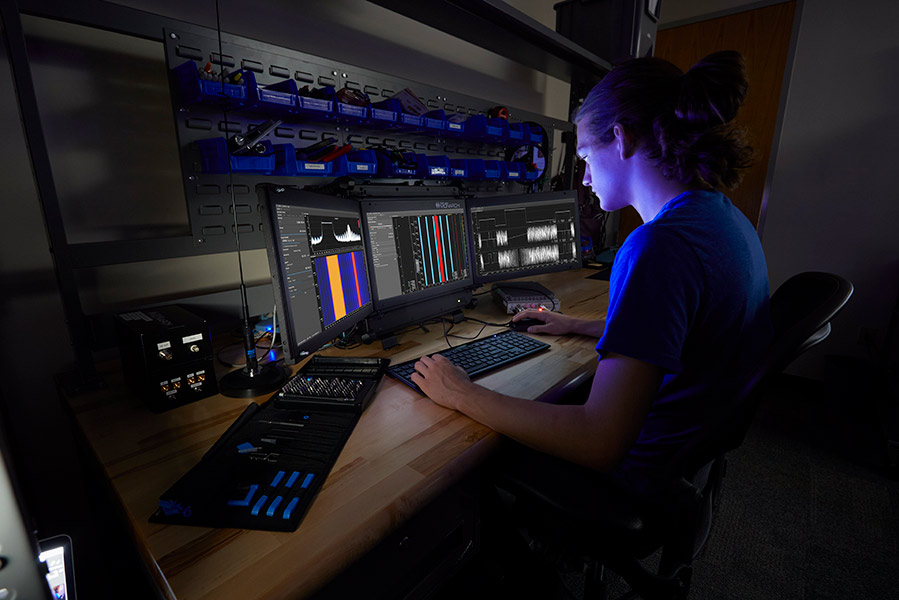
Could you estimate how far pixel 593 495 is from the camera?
759mm

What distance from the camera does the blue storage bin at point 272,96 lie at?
40.8 inches

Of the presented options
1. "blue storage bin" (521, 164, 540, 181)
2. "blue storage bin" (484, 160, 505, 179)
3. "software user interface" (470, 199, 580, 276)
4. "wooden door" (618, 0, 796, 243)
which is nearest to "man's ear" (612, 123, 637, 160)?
"software user interface" (470, 199, 580, 276)

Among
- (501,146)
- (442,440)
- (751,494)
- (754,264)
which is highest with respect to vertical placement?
(501,146)

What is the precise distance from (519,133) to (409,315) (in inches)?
41.3

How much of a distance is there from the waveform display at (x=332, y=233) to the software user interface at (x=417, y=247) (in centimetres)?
7

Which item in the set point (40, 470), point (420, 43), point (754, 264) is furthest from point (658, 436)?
point (420, 43)

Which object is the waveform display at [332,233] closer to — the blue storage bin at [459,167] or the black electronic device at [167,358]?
the black electronic device at [167,358]

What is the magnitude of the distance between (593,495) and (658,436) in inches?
8.0

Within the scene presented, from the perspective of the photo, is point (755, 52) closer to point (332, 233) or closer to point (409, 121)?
point (409, 121)

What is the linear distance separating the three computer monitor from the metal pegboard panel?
11 cm

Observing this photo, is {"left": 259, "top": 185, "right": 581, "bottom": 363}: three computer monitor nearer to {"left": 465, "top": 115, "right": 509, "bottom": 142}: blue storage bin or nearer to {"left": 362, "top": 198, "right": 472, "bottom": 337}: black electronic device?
{"left": 362, "top": 198, "right": 472, "bottom": 337}: black electronic device

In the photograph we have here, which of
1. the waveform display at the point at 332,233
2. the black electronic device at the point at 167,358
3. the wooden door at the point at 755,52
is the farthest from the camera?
the wooden door at the point at 755,52

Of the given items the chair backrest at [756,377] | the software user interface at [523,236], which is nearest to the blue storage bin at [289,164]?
the software user interface at [523,236]

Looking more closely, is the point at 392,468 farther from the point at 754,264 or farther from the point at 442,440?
the point at 754,264
